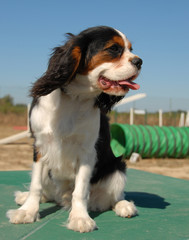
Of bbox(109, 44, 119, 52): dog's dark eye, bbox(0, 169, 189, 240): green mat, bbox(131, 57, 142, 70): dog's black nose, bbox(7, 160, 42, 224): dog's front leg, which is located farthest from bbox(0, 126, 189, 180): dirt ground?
bbox(109, 44, 119, 52): dog's dark eye

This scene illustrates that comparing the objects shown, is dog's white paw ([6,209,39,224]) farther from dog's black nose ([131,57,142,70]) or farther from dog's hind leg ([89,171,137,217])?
dog's black nose ([131,57,142,70])

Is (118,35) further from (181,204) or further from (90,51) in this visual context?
(181,204)

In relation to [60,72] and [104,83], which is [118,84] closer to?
[104,83]

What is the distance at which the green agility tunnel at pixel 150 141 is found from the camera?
9797 mm

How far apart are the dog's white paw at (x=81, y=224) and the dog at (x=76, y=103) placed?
0.06m

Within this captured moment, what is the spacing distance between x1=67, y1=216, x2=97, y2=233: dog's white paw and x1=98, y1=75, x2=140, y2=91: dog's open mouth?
42.2 inches

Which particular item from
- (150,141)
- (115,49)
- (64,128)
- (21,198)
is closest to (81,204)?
(64,128)

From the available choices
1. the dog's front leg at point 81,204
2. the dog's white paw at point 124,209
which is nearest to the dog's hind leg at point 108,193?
the dog's white paw at point 124,209

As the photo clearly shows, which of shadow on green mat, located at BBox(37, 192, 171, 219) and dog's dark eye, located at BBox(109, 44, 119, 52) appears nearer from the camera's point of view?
dog's dark eye, located at BBox(109, 44, 119, 52)

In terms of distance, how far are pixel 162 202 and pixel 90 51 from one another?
1894 millimetres

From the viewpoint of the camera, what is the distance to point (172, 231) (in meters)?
2.44

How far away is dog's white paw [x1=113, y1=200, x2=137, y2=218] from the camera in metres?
2.80

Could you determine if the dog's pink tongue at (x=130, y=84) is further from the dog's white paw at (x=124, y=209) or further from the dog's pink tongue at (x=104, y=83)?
the dog's white paw at (x=124, y=209)

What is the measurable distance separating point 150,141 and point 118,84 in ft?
25.8
